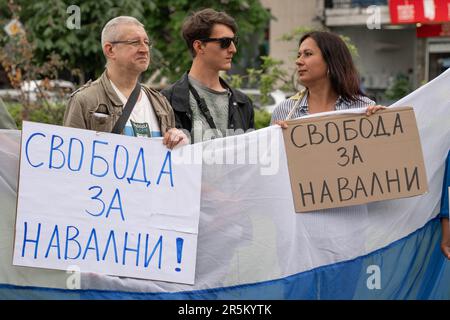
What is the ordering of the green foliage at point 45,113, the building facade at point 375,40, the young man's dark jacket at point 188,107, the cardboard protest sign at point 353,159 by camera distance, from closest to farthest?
the cardboard protest sign at point 353,159
the young man's dark jacket at point 188,107
the green foliage at point 45,113
the building facade at point 375,40

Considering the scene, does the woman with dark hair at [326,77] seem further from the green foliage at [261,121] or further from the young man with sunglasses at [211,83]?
the green foliage at [261,121]

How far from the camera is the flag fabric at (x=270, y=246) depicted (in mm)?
4305

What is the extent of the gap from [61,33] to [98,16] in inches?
31.7

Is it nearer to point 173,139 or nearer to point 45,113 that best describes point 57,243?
point 173,139

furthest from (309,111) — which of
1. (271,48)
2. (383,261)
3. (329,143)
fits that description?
(271,48)

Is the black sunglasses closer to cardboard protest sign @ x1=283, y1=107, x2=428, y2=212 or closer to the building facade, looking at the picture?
cardboard protest sign @ x1=283, y1=107, x2=428, y2=212

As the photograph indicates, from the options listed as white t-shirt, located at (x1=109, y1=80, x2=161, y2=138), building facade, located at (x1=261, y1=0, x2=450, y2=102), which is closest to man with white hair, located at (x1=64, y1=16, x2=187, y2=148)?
white t-shirt, located at (x1=109, y1=80, x2=161, y2=138)

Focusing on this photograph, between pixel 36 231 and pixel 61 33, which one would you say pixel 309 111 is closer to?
pixel 36 231

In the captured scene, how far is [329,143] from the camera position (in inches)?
177

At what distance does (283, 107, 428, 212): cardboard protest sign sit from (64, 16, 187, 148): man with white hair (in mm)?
617

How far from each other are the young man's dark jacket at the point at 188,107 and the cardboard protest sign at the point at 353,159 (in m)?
0.69

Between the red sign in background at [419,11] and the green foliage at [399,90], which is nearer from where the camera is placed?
the red sign in background at [419,11]

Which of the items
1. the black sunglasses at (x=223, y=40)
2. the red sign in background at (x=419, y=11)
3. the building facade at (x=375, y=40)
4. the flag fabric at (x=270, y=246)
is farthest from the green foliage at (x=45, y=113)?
the building facade at (x=375, y=40)
